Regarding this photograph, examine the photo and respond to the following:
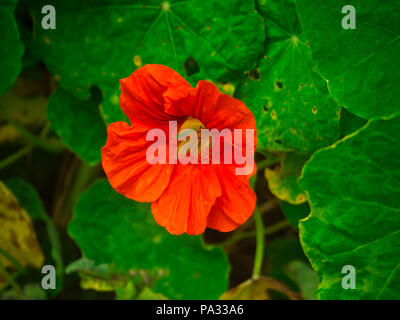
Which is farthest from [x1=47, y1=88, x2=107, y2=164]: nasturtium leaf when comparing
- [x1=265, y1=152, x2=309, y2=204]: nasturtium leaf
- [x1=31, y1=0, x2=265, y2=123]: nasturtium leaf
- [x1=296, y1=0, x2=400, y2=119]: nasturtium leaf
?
[x1=296, y1=0, x2=400, y2=119]: nasturtium leaf

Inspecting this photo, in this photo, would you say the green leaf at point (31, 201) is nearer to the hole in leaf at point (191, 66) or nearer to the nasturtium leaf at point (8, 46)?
the nasturtium leaf at point (8, 46)

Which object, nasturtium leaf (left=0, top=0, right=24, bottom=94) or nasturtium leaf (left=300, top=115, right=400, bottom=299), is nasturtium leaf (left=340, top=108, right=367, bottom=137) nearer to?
nasturtium leaf (left=300, top=115, right=400, bottom=299)

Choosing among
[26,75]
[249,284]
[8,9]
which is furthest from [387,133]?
[26,75]

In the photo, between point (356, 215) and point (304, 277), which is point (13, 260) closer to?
point (304, 277)

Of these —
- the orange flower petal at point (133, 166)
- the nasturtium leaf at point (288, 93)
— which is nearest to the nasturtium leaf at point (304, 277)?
the nasturtium leaf at point (288, 93)

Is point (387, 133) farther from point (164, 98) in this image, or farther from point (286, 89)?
point (164, 98)
